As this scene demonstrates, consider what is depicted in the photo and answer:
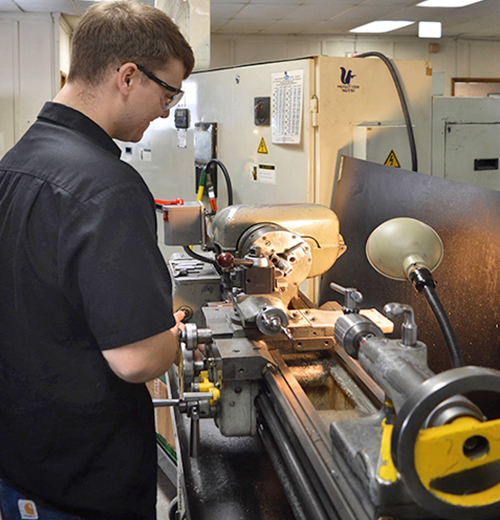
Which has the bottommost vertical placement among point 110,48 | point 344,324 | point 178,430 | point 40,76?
point 178,430

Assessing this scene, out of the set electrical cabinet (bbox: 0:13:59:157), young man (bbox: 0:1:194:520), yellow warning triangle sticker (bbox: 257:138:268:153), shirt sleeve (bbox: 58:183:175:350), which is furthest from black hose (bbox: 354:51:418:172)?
electrical cabinet (bbox: 0:13:59:157)

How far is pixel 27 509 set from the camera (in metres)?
0.97

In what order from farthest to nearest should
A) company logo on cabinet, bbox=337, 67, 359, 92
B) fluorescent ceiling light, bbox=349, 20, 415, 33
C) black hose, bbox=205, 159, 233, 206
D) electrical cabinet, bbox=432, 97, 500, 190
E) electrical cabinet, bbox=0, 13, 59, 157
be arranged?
fluorescent ceiling light, bbox=349, 20, 415, 33 → electrical cabinet, bbox=0, 13, 59, 157 → black hose, bbox=205, 159, 233, 206 → electrical cabinet, bbox=432, 97, 500, 190 → company logo on cabinet, bbox=337, 67, 359, 92

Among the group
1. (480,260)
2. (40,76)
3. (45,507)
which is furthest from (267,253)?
(40,76)

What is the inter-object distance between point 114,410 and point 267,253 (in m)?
0.53

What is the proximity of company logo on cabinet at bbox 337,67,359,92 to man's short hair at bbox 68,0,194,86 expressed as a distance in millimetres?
1238

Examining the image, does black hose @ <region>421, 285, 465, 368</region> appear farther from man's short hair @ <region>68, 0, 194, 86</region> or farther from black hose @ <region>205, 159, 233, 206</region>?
black hose @ <region>205, 159, 233, 206</region>

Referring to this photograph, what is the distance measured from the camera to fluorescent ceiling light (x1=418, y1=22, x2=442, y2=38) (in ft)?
19.1

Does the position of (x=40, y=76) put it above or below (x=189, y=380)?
above

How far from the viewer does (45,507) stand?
949mm

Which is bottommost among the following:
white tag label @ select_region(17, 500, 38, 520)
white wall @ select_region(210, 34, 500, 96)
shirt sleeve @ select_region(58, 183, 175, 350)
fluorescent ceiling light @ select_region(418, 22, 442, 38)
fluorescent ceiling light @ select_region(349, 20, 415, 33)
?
white tag label @ select_region(17, 500, 38, 520)

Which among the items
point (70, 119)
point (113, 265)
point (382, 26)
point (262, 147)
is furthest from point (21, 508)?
point (382, 26)

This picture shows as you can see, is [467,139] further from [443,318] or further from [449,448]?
[449,448]

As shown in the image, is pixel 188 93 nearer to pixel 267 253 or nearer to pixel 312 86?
pixel 312 86
